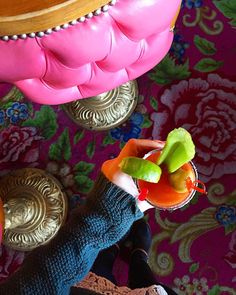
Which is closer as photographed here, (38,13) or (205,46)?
(38,13)

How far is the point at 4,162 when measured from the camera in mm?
1367

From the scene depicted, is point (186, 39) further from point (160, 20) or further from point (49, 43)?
point (49, 43)

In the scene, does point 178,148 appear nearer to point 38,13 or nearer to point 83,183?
point 38,13

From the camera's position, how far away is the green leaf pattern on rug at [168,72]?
139 cm

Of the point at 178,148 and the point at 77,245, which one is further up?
the point at 178,148

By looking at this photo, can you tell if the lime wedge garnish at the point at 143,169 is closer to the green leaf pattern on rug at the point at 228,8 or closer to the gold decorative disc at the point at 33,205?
the gold decorative disc at the point at 33,205

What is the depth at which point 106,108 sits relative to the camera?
136 cm

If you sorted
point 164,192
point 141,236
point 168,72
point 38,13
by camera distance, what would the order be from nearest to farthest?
point 38,13
point 164,192
point 141,236
point 168,72

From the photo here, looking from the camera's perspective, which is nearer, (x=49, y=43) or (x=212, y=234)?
(x=49, y=43)

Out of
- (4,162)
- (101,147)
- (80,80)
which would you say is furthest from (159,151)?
→ (4,162)

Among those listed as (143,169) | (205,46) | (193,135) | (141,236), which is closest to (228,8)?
(205,46)

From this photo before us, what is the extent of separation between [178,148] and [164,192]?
0.10 metres

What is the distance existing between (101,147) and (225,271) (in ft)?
1.42

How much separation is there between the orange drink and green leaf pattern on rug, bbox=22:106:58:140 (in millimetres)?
512
